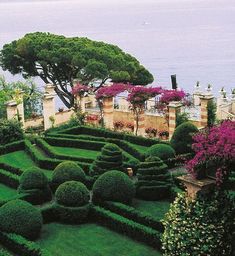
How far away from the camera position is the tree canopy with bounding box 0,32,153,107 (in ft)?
126

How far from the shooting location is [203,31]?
154m

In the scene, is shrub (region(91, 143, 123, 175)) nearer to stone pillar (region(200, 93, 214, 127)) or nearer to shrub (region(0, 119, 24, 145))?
shrub (region(0, 119, 24, 145))

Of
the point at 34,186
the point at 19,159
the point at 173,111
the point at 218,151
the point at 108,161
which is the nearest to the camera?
the point at 218,151

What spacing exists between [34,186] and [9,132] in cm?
896

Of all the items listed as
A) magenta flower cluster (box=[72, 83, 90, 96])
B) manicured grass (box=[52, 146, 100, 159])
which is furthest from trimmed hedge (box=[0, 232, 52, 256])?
magenta flower cluster (box=[72, 83, 90, 96])

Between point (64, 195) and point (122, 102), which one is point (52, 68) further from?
point (64, 195)

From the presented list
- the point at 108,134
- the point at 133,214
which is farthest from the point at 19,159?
the point at 133,214

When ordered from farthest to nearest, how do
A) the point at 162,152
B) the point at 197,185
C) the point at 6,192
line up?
1. the point at 162,152
2. the point at 6,192
3. the point at 197,185

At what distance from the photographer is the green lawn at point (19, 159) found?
24.6m

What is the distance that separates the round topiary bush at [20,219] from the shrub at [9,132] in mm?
11655

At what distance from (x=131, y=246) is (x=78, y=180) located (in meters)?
4.57

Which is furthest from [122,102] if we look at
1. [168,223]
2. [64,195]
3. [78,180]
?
[168,223]

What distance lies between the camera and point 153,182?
19844mm

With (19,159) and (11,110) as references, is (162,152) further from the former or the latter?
(11,110)
